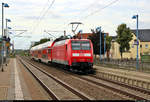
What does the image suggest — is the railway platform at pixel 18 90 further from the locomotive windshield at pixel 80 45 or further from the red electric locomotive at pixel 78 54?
the locomotive windshield at pixel 80 45

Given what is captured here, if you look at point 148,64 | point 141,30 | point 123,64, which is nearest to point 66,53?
point 148,64

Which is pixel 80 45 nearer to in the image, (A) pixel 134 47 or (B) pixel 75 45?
(B) pixel 75 45

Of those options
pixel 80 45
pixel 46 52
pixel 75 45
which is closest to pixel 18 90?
pixel 75 45

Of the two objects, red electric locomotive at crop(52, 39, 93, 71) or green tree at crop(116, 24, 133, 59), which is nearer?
red electric locomotive at crop(52, 39, 93, 71)

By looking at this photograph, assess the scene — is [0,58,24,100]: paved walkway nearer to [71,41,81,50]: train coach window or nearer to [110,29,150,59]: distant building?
[71,41,81,50]: train coach window

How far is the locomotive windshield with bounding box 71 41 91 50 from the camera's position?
2353 centimetres

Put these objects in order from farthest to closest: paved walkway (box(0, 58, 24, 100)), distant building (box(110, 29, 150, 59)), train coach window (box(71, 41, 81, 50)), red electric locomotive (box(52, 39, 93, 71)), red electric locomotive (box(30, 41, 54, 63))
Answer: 1. distant building (box(110, 29, 150, 59))
2. red electric locomotive (box(30, 41, 54, 63))
3. train coach window (box(71, 41, 81, 50))
4. red electric locomotive (box(52, 39, 93, 71))
5. paved walkway (box(0, 58, 24, 100))

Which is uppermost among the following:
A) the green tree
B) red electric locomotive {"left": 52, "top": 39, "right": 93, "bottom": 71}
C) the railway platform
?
the green tree

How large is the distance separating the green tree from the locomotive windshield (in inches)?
1156

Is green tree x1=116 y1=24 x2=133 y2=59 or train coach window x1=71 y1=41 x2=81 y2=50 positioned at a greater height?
green tree x1=116 y1=24 x2=133 y2=59

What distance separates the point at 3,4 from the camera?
31.4 metres

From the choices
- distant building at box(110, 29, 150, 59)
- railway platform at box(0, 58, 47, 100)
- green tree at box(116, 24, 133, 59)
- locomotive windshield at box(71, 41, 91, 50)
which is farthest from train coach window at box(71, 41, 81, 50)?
distant building at box(110, 29, 150, 59)

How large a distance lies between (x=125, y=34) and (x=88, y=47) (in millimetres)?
29925

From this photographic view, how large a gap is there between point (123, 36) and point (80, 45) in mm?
30204
